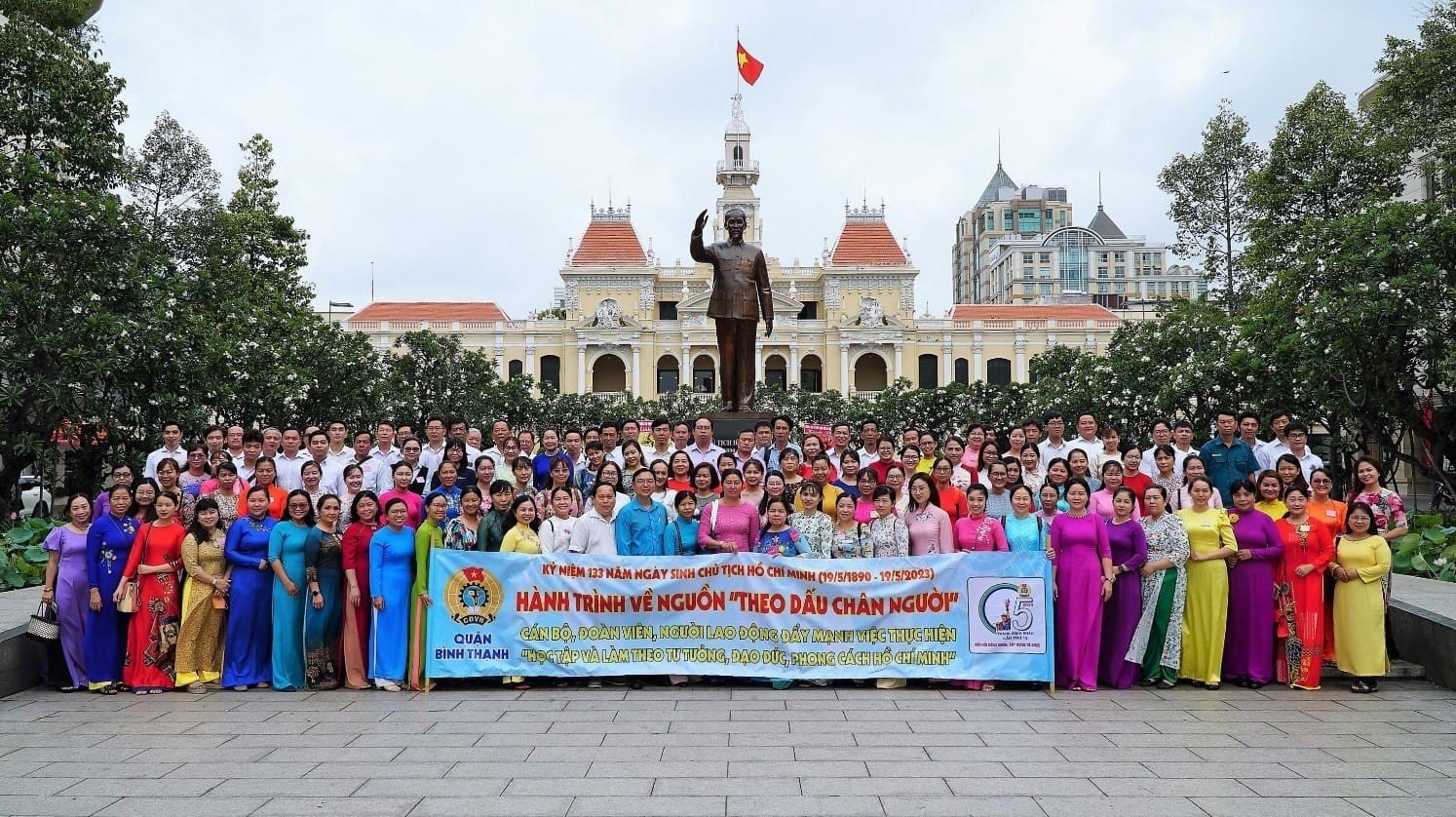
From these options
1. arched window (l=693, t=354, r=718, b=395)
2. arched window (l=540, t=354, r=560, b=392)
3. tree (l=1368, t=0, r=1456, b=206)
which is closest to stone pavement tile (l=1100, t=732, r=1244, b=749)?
tree (l=1368, t=0, r=1456, b=206)

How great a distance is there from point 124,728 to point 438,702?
1567 mm

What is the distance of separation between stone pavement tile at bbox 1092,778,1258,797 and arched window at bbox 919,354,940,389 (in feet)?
178

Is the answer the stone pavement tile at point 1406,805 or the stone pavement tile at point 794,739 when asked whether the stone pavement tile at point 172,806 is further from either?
the stone pavement tile at point 1406,805

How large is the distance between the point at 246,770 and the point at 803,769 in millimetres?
2440

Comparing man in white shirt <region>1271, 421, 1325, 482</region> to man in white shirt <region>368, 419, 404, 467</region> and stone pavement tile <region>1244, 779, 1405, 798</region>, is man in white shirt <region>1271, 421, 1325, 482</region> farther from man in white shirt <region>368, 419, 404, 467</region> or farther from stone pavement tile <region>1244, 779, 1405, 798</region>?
man in white shirt <region>368, 419, 404, 467</region>

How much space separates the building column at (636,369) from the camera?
57.9 m

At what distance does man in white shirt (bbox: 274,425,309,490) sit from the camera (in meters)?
8.02

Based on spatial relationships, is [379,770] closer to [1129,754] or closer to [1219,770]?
[1129,754]

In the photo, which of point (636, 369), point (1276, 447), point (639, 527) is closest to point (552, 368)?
point (636, 369)

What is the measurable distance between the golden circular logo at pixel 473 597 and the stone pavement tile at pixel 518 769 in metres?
1.71

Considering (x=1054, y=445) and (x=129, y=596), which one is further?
(x=1054, y=445)

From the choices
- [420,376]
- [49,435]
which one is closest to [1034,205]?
[420,376]

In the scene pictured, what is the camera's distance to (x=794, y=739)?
520 centimetres

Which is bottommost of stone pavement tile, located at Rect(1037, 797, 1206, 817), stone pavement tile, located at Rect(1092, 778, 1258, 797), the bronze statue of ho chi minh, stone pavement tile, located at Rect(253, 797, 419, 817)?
stone pavement tile, located at Rect(1092, 778, 1258, 797)
